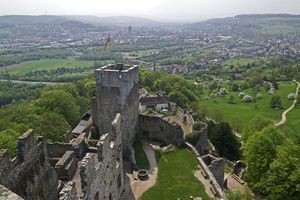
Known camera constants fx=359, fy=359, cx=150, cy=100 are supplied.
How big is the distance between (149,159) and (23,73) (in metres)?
175

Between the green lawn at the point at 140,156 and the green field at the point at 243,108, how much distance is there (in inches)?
2274

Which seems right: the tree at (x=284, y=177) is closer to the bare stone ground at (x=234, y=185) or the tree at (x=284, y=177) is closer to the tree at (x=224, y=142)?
the bare stone ground at (x=234, y=185)

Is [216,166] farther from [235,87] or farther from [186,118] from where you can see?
[235,87]

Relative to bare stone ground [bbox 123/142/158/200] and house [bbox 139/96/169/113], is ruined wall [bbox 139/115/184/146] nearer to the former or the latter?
bare stone ground [bbox 123/142/158/200]

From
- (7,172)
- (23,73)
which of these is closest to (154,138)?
(7,172)

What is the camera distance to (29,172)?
2286cm

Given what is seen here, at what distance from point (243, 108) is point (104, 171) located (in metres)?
108

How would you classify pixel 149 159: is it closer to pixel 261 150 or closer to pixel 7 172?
pixel 261 150

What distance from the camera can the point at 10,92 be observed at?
133250 millimetres

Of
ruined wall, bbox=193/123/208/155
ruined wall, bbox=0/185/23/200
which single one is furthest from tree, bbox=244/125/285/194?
ruined wall, bbox=0/185/23/200

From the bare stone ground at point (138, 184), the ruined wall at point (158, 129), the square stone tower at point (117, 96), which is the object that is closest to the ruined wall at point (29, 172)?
the bare stone ground at point (138, 184)

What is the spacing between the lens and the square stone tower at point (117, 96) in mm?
36438

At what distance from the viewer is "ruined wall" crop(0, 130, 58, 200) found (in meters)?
20.2

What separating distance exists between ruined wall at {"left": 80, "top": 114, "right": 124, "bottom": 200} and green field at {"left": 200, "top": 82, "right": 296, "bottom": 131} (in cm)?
7258
